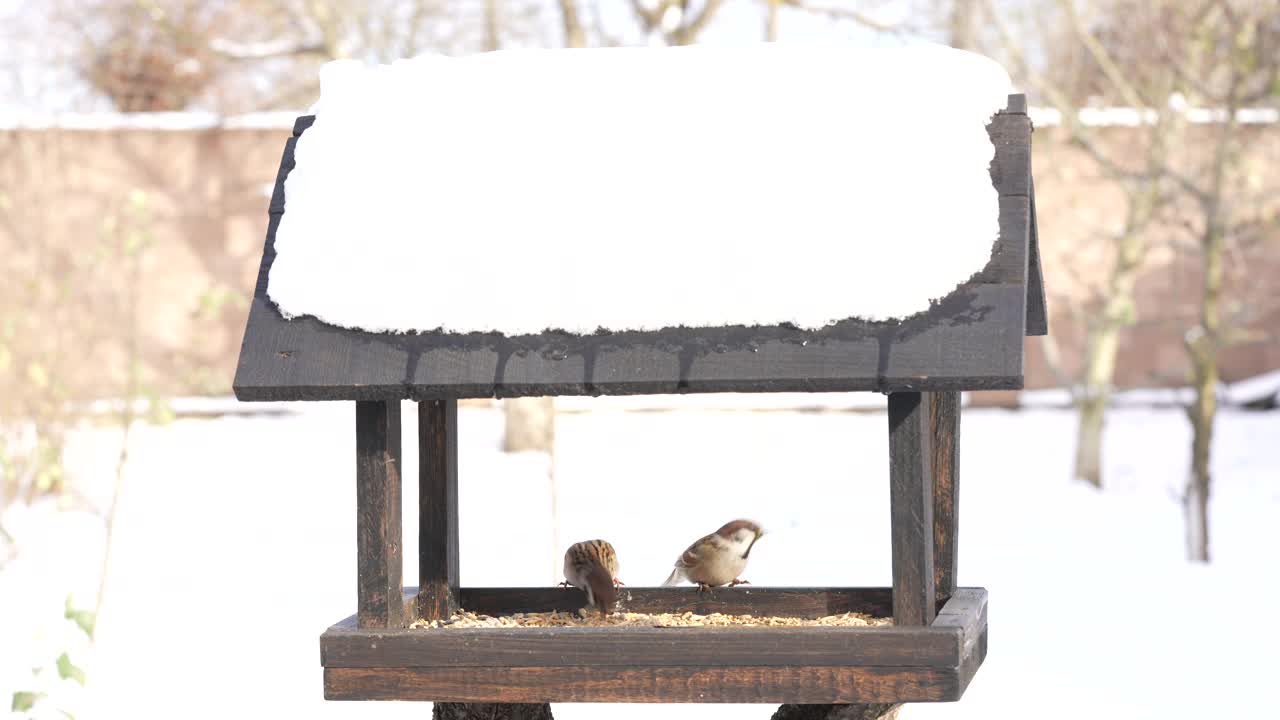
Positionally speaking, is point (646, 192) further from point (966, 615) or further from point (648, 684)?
point (966, 615)

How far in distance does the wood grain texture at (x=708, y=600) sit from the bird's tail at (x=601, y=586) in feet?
0.77

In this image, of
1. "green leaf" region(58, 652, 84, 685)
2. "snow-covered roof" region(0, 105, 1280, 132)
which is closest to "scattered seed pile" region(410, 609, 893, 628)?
"green leaf" region(58, 652, 84, 685)

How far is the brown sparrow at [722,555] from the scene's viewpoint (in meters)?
3.00

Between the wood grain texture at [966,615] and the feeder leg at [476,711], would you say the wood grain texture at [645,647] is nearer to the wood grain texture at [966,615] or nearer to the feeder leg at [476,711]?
the wood grain texture at [966,615]

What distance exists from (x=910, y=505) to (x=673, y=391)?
43cm

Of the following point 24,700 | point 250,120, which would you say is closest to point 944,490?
point 24,700

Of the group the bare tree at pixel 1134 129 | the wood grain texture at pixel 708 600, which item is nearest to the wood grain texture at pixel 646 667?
the wood grain texture at pixel 708 600

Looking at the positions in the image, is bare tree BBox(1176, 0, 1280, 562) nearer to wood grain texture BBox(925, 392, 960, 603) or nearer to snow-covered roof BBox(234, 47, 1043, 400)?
wood grain texture BBox(925, 392, 960, 603)

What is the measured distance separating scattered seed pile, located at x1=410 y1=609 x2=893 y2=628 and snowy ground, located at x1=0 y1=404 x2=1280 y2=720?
0.85 metres

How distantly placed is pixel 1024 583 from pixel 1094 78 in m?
7.48

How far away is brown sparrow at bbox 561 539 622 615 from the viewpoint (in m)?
2.92

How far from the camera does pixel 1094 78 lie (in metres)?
14.2

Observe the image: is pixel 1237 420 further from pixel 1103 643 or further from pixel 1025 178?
A: pixel 1025 178

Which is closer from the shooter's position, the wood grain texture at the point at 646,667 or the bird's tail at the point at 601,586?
the wood grain texture at the point at 646,667
